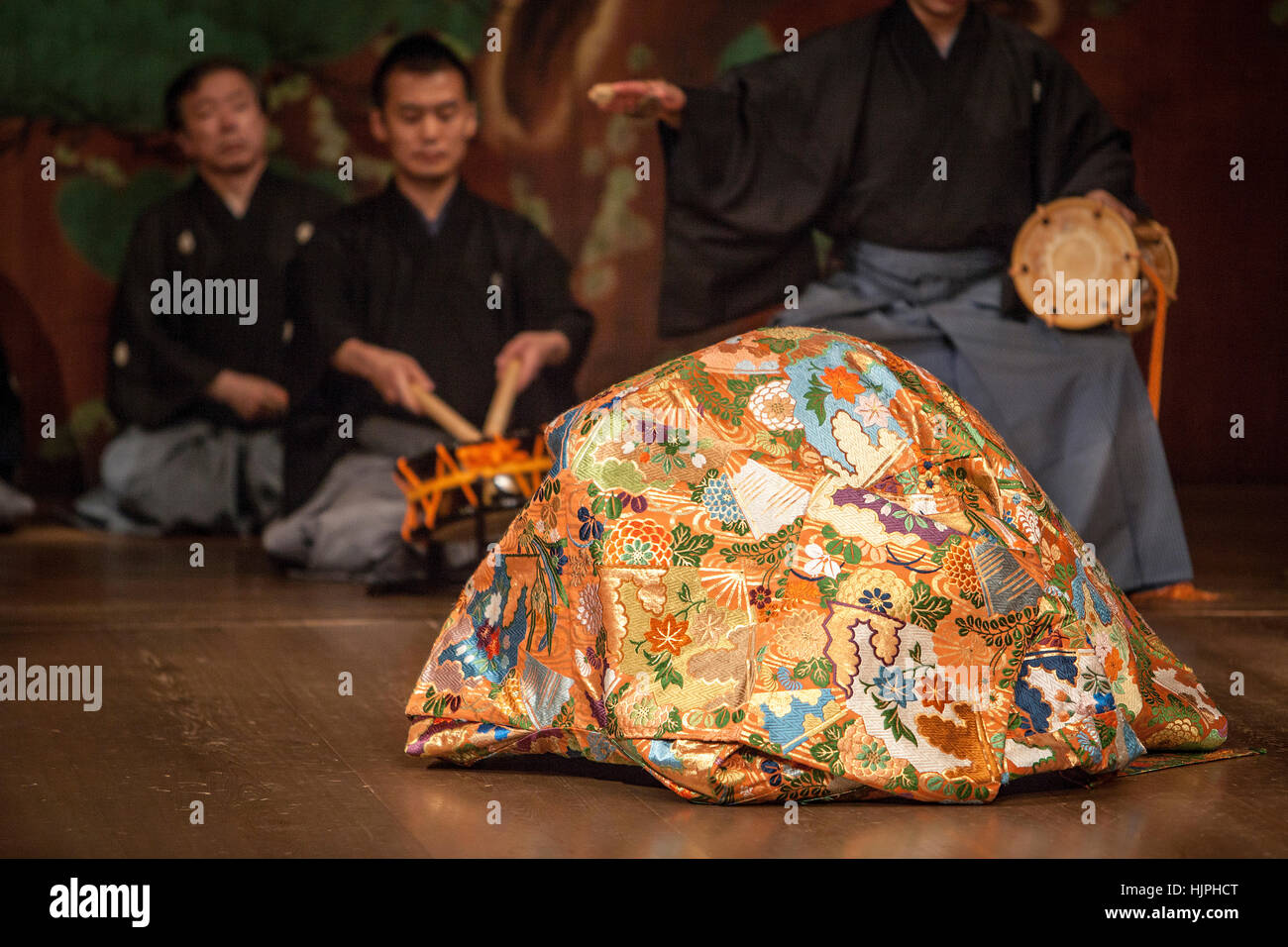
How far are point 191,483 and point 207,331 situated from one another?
0.65 meters

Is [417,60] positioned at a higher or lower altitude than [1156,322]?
higher

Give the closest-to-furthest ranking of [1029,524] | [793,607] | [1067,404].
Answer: [793,607]
[1029,524]
[1067,404]

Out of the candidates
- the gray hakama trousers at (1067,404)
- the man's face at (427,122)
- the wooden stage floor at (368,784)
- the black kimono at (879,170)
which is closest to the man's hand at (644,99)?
the black kimono at (879,170)

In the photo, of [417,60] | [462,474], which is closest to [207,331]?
[417,60]

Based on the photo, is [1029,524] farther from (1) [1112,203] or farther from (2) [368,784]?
(1) [1112,203]

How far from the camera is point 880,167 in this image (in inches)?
233

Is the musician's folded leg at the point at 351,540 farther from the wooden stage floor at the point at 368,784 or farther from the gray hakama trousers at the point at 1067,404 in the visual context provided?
the gray hakama trousers at the point at 1067,404

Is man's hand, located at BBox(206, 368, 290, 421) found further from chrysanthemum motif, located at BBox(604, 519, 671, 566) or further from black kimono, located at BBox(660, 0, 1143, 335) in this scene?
Answer: chrysanthemum motif, located at BBox(604, 519, 671, 566)

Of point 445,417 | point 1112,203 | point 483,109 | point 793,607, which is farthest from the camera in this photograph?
point 483,109

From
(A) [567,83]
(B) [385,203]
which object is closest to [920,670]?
(B) [385,203]

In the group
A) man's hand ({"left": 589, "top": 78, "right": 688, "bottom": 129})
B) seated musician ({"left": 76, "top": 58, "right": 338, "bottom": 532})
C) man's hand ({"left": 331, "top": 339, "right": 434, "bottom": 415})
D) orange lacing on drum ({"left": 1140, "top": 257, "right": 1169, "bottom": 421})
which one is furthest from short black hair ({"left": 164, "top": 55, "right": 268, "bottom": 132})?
orange lacing on drum ({"left": 1140, "top": 257, "right": 1169, "bottom": 421})

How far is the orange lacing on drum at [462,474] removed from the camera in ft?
17.5
